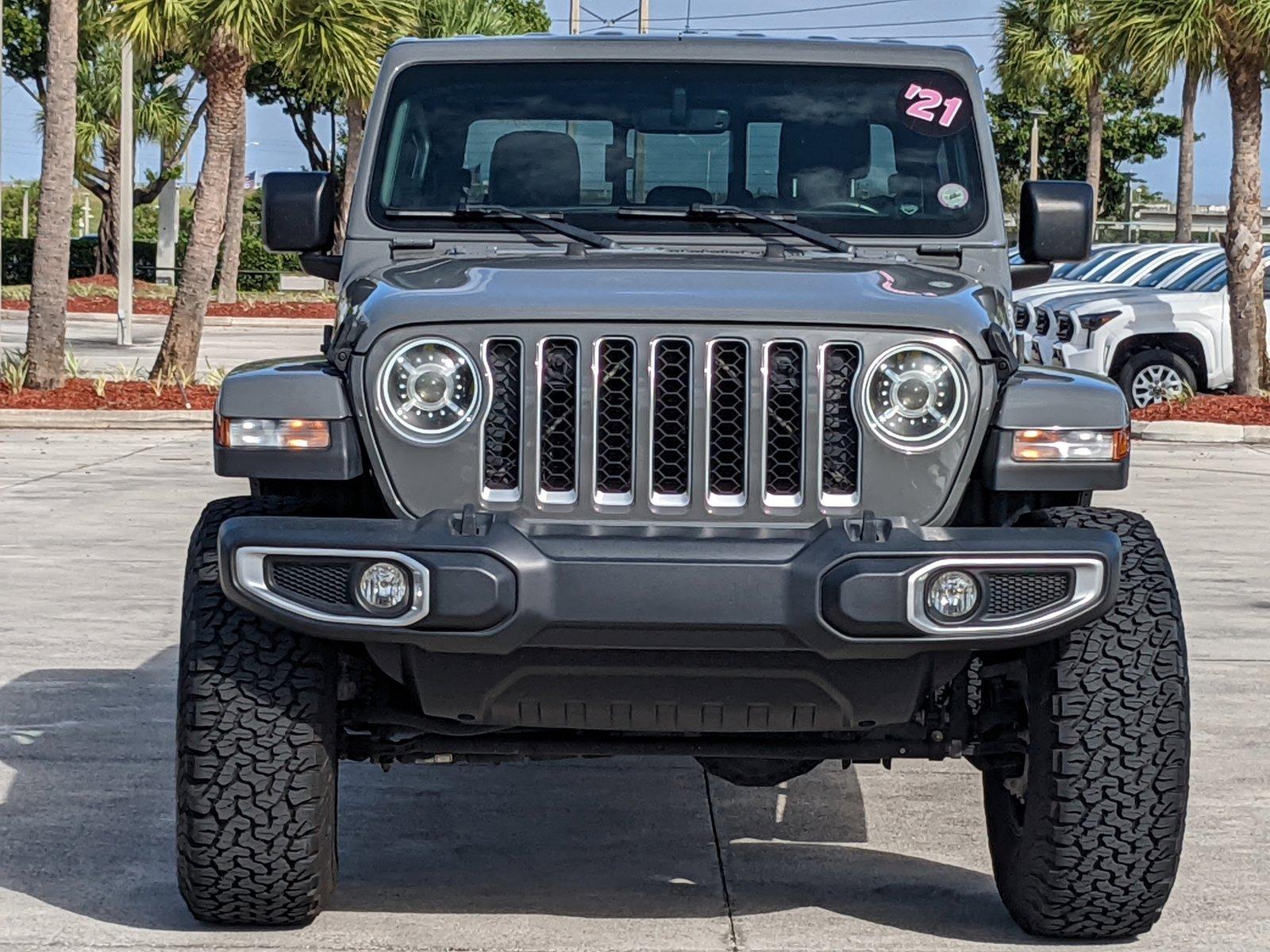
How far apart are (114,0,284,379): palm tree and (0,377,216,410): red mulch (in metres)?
0.59

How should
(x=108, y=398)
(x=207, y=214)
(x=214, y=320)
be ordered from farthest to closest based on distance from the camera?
1. (x=214, y=320)
2. (x=207, y=214)
3. (x=108, y=398)

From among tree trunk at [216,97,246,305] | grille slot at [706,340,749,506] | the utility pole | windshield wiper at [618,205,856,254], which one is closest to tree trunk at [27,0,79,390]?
the utility pole

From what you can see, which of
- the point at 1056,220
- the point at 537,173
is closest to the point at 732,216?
the point at 537,173

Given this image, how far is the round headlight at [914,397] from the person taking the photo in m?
4.27

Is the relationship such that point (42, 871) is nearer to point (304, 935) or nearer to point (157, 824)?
point (157, 824)

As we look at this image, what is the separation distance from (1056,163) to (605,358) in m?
63.0

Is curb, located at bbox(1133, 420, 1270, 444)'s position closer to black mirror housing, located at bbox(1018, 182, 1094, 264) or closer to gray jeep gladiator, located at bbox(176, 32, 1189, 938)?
black mirror housing, located at bbox(1018, 182, 1094, 264)

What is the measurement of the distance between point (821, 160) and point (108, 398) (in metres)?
15.1

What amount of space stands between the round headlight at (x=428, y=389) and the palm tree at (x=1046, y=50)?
3923cm

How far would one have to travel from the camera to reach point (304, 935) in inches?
181

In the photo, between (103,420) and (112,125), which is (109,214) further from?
(103,420)

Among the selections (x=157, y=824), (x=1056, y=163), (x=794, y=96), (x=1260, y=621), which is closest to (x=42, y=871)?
(x=157, y=824)

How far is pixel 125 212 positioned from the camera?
93.5 ft

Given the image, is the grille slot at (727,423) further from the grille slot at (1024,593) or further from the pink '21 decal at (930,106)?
the pink '21 decal at (930,106)
